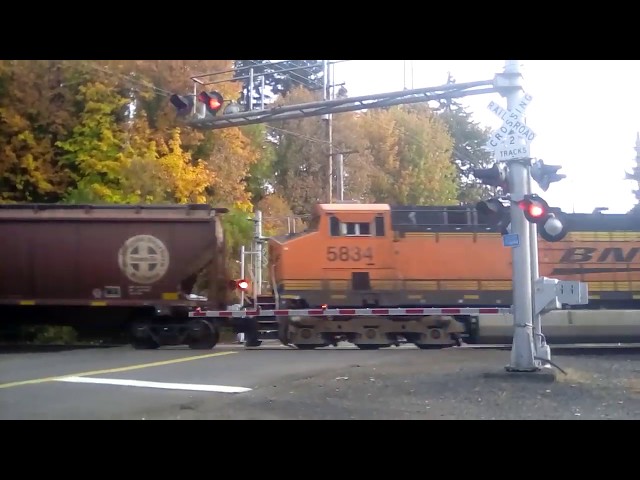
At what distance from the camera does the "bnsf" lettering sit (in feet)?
64.2

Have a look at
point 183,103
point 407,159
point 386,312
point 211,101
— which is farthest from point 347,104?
point 407,159

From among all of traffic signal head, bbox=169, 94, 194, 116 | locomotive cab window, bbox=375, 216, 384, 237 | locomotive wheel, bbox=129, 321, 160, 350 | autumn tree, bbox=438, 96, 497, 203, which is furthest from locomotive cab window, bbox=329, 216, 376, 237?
autumn tree, bbox=438, 96, 497, 203

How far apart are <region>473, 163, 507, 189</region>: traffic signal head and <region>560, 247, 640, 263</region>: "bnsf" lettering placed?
8.10 meters

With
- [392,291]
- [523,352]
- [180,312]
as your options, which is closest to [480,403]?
[523,352]

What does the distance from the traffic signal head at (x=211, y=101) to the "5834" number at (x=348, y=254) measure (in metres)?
5.00

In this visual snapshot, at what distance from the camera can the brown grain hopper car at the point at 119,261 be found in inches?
758

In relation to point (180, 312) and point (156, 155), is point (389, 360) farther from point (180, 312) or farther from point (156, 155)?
point (156, 155)

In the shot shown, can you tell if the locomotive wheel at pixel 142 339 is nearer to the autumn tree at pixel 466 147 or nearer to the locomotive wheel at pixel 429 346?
the locomotive wheel at pixel 429 346

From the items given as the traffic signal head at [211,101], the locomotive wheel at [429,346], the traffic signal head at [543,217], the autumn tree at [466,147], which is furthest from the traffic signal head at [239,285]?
the autumn tree at [466,147]

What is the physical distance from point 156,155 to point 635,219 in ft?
48.9

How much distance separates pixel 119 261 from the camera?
19297 millimetres

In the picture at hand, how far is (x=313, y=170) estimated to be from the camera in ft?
119

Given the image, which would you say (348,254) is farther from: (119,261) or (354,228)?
(119,261)
